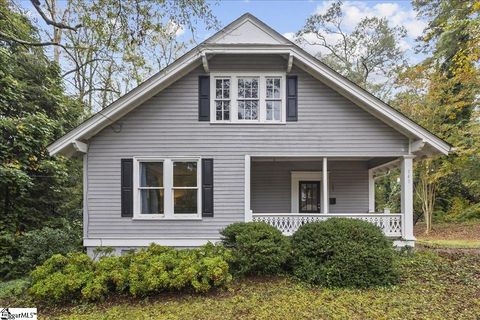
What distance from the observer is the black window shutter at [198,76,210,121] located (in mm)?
8906

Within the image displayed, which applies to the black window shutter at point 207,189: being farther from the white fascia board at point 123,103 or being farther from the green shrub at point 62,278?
the green shrub at point 62,278

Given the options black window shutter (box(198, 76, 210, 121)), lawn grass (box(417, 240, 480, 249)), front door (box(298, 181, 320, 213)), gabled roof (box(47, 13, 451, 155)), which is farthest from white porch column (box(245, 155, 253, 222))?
lawn grass (box(417, 240, 480, 249))

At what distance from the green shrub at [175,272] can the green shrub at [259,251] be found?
14.2 inches

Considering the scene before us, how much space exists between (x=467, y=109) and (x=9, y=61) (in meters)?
21.5

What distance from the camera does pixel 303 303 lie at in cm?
546

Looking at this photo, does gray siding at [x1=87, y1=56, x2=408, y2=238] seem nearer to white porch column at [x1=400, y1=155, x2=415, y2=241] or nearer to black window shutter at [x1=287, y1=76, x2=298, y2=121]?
black window shutter at [x1=287, y1=76, x2=298, y2=121]

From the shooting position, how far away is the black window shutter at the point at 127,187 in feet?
28.7

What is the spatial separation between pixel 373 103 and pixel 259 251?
16.8 feet

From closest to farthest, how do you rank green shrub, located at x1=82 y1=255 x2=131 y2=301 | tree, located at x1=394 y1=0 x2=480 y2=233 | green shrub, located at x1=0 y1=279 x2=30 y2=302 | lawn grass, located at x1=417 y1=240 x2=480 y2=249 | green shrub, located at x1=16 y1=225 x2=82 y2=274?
green shrub, located at x1=82 y1=255 x2=131 y2=301 → green shrub, located at x1=0 y1=279 x2=30 y2=302 → green shrub, located at x1=16 y1=225 x2=82 y2=274 → lawn grass, located at x1=417 y1=240 x2=480 y2=249 → tree, located at x1=394 y1=0 x2=480 y2=233

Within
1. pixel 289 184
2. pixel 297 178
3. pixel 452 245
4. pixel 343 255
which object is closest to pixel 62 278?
pixel 343 255

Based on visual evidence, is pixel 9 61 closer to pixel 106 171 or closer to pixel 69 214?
pixel 106 171

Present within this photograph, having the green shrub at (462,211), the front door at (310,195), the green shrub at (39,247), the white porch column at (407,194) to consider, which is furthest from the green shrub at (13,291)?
the green shrub at (462,211)

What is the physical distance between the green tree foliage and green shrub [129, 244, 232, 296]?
5285 millimetres

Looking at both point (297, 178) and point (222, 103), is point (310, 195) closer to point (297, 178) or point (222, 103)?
point (297, 178)
